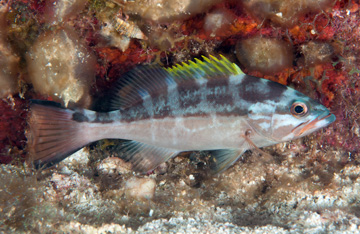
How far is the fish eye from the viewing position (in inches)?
114

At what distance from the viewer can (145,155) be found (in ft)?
11.2

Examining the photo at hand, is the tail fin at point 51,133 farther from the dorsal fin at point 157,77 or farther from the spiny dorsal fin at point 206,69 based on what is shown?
the spiny dorsal fin at point 206,69

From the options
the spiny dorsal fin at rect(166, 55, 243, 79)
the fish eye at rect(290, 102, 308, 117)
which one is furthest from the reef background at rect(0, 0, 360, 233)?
the fish eye at rect(290, 102, 308, 117)

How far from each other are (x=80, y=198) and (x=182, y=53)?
7.50 ft

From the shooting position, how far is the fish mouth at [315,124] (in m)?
2.89

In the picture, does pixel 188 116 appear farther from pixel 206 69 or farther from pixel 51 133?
pixel 51 133

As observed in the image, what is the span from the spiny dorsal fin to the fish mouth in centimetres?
98

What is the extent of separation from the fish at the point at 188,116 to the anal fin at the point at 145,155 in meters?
0.01

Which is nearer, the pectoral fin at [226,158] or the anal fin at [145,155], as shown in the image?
the pectoral fin at [226,158]

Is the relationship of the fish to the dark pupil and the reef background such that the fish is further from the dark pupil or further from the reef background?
the reef background

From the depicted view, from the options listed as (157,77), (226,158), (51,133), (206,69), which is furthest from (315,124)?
(51,133)

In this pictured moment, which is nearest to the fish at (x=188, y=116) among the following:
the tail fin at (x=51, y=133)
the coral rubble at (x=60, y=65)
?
the tail fin at (x=51, y=133)

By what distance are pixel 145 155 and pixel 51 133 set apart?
122cm

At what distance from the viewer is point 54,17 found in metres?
2.54
